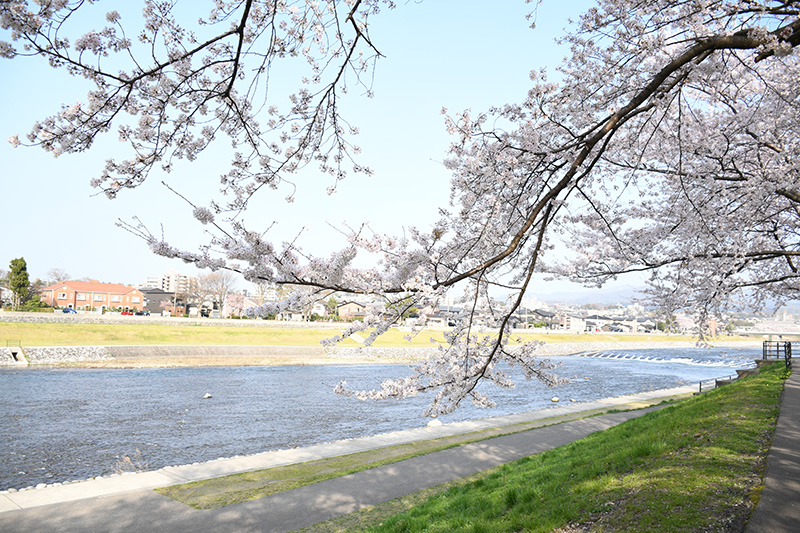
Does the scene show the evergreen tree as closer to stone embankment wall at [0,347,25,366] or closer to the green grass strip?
stone embankment wall at [0,347,25,366]

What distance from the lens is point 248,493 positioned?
25.0 feet

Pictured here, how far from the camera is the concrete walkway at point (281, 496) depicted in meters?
4.79

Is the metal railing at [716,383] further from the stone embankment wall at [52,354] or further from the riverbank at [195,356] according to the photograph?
the stone embankment wall at [52,354]

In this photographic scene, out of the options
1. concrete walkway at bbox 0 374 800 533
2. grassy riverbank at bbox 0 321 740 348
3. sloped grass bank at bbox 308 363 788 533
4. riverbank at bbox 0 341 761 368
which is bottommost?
riverbank at bbox 0 341 761 368

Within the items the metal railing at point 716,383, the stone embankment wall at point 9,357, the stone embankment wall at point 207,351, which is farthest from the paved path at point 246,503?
the stone embankment wall at point 207,351

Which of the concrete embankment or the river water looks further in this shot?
the concrete embankment

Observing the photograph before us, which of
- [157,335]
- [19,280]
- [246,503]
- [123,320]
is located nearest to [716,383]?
[246,503]

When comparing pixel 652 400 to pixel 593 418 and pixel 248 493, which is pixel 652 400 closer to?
pixel 593 418

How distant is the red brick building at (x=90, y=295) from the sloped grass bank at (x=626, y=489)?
7921cm

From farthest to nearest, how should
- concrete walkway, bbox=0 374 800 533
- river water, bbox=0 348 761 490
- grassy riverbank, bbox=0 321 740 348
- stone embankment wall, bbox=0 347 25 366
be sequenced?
grassy riverbank, bbox=0 321 740 348 < stone embankment wall, bbox=0 347 25 366 < river water, bbox=0 348 761 490 < concrete walkway, bbox=0 374 800 533

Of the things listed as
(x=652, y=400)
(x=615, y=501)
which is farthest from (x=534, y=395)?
(x=615, y=501)

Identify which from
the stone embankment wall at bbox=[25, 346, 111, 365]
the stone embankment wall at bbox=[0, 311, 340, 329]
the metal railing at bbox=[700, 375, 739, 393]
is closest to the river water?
the stone embankment wall at bbox=[25, 346, 111, 365]

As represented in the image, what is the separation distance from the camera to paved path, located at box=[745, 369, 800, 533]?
3543mm

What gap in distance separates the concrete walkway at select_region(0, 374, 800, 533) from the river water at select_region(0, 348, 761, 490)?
2.07m
